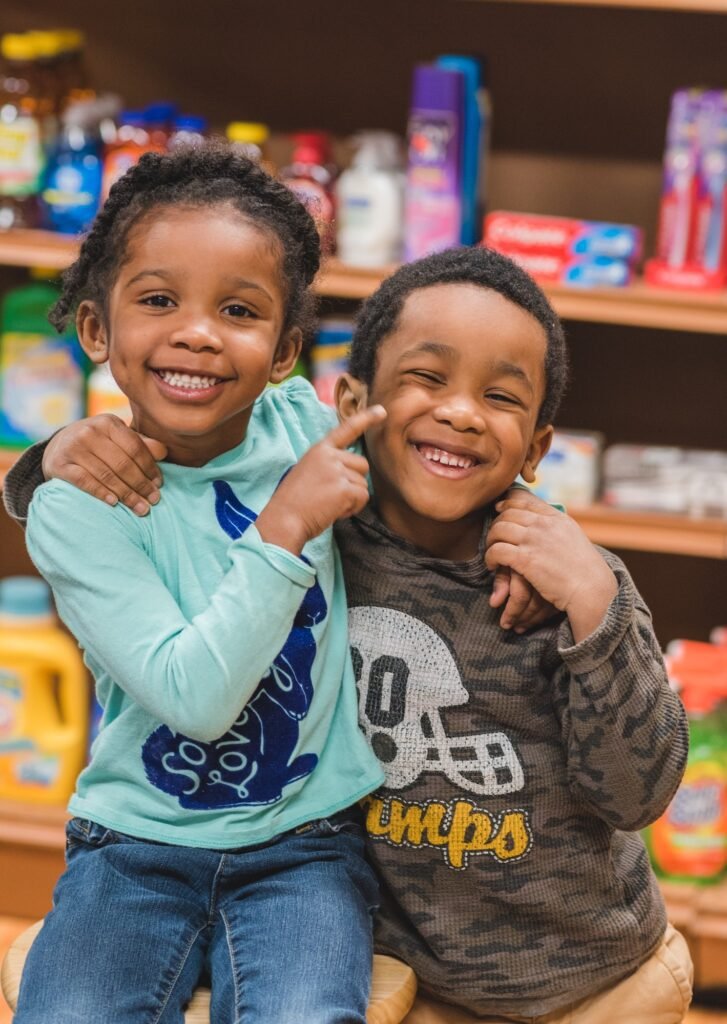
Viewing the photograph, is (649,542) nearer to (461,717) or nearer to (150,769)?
(461,717)

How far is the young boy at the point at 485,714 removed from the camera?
1.23 meters

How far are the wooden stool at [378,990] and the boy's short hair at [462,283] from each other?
0.48 m

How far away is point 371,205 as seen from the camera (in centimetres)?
221

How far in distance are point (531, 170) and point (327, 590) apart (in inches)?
52.6

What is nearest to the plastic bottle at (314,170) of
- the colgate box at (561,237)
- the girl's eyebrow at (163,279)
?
the colgate box at (561,237)

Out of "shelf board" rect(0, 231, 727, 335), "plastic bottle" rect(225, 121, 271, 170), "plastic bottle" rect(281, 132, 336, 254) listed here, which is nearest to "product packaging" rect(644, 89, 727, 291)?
A: "shelf board" rect(0, 231, 727, 335)

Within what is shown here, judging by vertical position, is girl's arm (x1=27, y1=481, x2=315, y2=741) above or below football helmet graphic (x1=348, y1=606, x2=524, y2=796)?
above

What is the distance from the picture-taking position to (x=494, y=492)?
4.17 ft

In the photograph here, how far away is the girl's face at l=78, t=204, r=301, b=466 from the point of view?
1.19 m

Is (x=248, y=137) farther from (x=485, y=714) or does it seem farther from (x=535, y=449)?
(x=485, y=714)

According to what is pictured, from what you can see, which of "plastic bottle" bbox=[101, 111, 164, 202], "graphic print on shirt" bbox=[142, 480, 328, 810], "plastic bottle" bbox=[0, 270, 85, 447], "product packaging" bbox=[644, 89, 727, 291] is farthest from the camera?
"plastic bottle" bbox=[0, 270, 85, 447]

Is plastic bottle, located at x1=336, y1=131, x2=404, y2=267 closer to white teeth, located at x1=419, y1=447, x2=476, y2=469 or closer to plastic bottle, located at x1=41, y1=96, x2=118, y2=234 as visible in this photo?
plastic bottle, located at x1=41, y1=96, x2=118, y2=234

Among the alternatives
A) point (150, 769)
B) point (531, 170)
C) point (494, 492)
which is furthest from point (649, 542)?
point (150, 769)

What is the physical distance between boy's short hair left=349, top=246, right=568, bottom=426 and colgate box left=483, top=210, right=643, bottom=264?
35.1 inches
